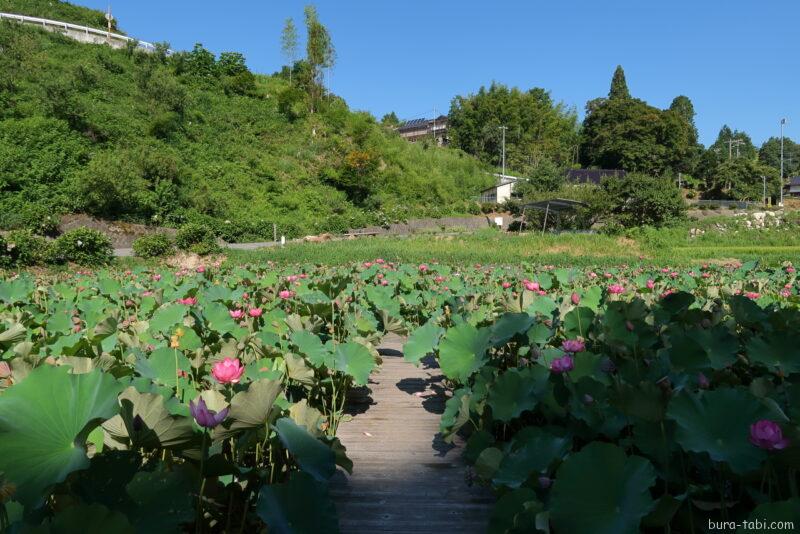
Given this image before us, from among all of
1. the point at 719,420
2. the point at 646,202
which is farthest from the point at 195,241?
the point at 646,202

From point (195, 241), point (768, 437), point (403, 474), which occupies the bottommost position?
point (403, 474)

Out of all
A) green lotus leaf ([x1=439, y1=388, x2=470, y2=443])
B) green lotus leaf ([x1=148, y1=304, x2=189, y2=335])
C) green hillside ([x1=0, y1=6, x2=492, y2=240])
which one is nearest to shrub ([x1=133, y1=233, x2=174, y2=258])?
green hillside ([x1=0, y1=6, x2=492, y2=240])

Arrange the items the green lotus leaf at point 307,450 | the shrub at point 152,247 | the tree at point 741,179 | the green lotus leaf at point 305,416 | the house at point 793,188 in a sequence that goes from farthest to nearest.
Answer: the house at point 793,188
the tree at point 741,179
the shrub at point 152,247
the green lotus leaf at point 305,416
the green lotus leaf at point 307,450

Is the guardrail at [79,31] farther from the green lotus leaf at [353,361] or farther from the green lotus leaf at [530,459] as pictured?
the green lotus leaf at [530,459]

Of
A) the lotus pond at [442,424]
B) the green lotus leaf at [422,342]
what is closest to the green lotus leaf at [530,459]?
the lotus pond at [442,424]

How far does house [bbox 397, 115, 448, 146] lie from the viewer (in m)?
66.7

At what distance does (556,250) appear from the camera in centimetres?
1638

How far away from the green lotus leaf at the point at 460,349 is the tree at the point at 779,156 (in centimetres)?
8880

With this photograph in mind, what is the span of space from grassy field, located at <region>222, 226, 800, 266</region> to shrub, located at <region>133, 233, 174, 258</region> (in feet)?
5.44

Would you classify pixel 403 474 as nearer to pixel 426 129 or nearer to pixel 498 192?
pixel 498 192

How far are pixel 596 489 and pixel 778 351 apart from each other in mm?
1221

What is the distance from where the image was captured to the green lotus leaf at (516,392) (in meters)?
1.70

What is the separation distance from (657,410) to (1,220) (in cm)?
2024

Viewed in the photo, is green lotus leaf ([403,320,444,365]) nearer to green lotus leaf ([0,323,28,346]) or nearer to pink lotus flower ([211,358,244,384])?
pink lotus flower ([211,358,244,384])
